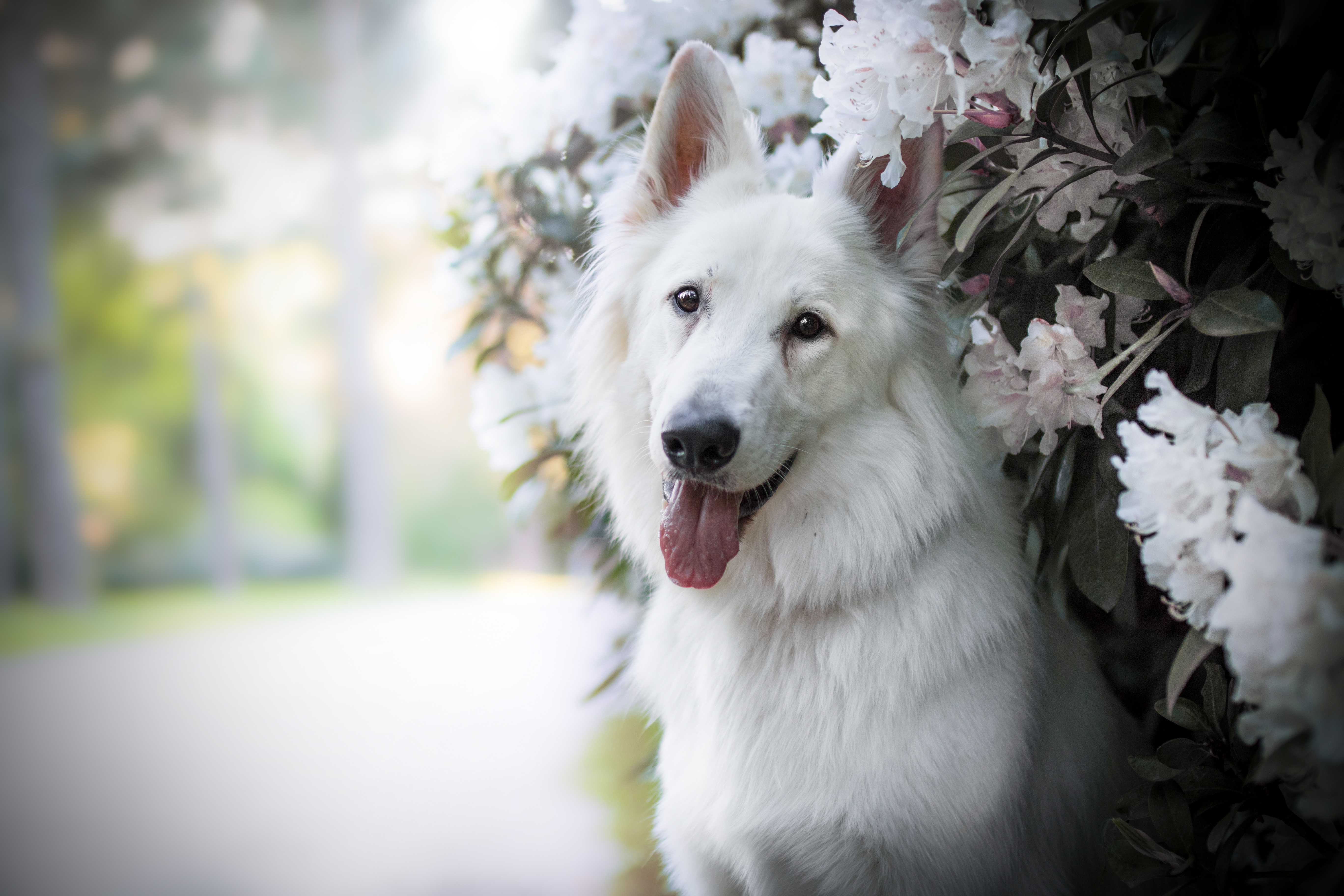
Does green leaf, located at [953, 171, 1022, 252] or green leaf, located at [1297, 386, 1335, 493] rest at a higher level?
green leaf, located at [953, 171, 1022, 252]

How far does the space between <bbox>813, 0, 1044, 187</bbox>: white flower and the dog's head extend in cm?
12

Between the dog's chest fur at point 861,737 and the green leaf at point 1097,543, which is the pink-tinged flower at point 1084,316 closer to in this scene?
the green leaf at point 1097,543

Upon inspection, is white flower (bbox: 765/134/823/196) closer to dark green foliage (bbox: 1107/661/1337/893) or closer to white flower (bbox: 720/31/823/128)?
white flower (bbox: 720/31/823/128)

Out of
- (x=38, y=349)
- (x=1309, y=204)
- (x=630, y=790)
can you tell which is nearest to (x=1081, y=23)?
(x=1309, y=204)

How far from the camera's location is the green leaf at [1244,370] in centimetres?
100

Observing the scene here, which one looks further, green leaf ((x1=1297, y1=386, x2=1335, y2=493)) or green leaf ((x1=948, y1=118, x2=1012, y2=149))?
green leaf ((x1=948, y1=118, x2=1012, y2=149))

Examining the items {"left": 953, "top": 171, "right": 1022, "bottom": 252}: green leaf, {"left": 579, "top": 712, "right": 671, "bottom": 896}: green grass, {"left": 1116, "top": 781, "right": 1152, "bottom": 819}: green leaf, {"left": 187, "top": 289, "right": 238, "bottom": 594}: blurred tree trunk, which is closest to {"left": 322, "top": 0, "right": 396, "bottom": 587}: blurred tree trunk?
{"left": 187, "top": 289, "right": 238, "bottom": 594}: blurred tree trunk

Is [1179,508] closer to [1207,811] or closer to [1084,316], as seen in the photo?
[1084,316]

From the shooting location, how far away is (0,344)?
4371 millimetres

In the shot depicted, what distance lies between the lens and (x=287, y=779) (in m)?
A: 2.63

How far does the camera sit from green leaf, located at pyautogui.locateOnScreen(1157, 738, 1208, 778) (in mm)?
1062

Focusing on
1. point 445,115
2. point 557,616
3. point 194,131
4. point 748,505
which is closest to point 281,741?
point 557,616

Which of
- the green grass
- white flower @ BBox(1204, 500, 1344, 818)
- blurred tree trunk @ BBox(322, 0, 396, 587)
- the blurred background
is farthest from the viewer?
blurred tree trunk @ BBox(322, 0, 396, 587)

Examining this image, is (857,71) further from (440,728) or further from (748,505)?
(440,728)
